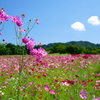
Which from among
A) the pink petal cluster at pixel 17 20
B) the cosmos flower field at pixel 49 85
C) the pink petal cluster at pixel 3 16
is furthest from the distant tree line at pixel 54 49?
the pink petal cluster at pixel 3 16

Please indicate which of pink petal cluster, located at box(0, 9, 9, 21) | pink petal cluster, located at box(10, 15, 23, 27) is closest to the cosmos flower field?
pink petal cluster, located at box(10, 15, 23, 27)

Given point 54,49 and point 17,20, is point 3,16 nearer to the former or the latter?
point 17,20

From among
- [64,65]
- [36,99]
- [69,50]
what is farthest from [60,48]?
[36,99]

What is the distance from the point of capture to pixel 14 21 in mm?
2221

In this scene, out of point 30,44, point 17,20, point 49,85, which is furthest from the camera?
point 49,85

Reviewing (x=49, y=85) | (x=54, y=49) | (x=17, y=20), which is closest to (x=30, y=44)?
(x=17, y=20)

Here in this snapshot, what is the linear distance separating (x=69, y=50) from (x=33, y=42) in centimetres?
6243

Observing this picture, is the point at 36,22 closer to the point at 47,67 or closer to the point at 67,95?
the point at 67,95

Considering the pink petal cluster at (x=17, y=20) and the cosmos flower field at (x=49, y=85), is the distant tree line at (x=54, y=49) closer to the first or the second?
the cosmos flower field at (x=49, y=85)

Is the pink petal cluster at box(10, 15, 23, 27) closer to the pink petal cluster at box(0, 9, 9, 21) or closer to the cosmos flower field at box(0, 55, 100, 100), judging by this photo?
the pink petal cluster at box(0, 9, 9, 21)

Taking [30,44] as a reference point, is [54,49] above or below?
above

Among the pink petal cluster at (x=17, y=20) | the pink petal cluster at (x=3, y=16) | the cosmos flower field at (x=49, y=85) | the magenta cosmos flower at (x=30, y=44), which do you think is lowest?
the cosmos flower field at (x=49, y=85)

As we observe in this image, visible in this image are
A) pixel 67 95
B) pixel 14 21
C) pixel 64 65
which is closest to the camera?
pixel 14 21

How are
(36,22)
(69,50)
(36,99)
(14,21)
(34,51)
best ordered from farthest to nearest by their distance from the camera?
(69,50) < (36,99) < (36,22) < (14,21) < (34,51)
